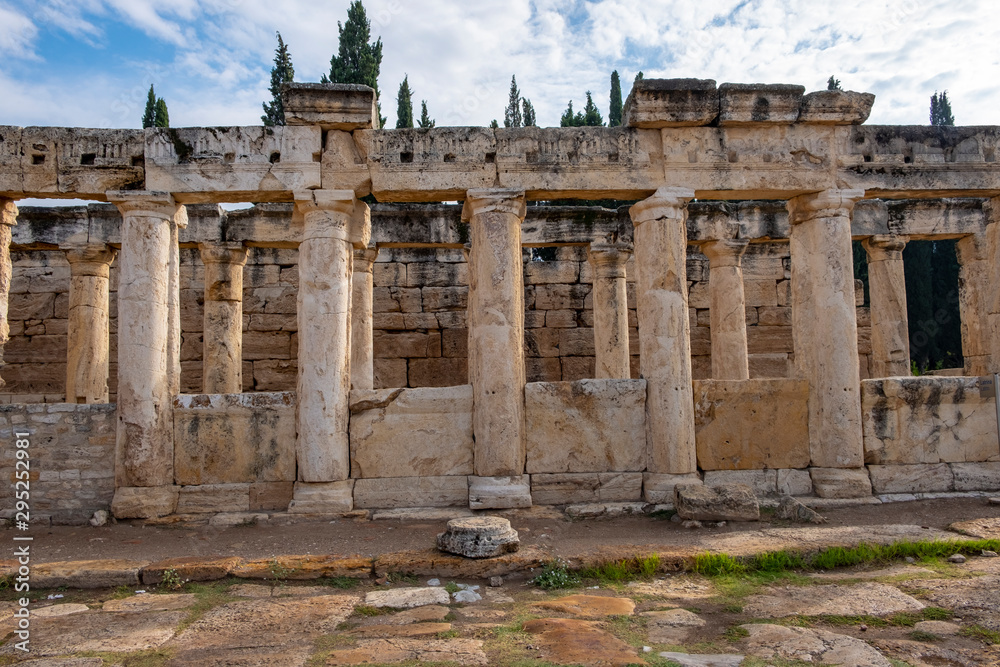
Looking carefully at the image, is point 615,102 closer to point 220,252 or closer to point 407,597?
point 220,252

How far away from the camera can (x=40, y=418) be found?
7484 mm

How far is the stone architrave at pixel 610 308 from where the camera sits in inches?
461

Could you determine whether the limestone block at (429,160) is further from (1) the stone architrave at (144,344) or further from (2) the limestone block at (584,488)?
(2) the limestone block at (584,488)

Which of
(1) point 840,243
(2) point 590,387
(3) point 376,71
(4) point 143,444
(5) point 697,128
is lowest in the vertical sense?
(4) point 143,444

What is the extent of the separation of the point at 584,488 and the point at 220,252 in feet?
24.5

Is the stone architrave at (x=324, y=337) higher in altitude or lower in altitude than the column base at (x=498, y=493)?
higher

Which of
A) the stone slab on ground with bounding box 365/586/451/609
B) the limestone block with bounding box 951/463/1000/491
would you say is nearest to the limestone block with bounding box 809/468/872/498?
the limestone block with bounding box 951/463/1000/491

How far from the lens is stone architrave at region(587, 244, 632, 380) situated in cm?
1171

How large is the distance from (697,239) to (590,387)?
509 centimetres

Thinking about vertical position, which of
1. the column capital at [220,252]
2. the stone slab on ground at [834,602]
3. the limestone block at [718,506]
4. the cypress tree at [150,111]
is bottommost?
the stone slab on ground at [834,602]

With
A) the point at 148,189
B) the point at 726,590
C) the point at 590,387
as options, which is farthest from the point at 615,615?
the point at 148,189

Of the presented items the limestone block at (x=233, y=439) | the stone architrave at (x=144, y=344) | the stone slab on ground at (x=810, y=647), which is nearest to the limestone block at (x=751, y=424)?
the stone slab on ground at (x=810, y=647)

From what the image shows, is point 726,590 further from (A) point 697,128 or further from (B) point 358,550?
(A) point 697,128

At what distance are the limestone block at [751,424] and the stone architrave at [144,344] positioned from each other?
6.03m
